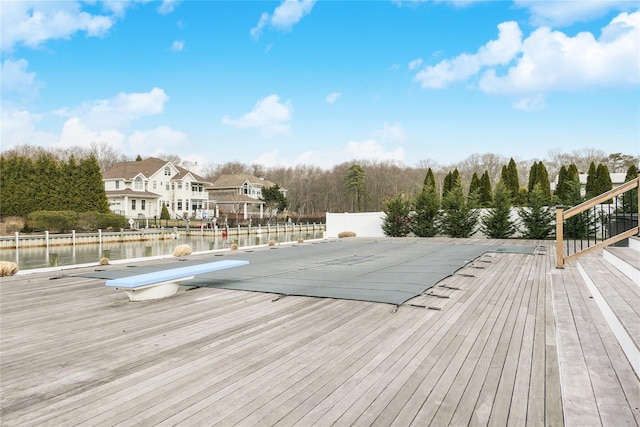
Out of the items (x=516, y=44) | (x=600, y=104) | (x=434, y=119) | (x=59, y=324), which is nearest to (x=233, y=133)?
(x=434, y=119)

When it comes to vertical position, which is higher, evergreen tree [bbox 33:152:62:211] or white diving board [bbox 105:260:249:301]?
evergreen tree [bbox 33:152:62:211]

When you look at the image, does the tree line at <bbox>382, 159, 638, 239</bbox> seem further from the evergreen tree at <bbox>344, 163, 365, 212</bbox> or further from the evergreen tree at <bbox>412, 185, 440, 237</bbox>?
the evergreen tree at <bbox>344, 163, 365, 212</bbox>

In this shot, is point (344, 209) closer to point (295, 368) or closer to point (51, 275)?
point (51, 275)

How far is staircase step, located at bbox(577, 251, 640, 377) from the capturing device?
241cm

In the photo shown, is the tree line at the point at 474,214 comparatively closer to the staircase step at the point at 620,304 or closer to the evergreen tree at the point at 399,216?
the evergreen tree at the point at 399,216

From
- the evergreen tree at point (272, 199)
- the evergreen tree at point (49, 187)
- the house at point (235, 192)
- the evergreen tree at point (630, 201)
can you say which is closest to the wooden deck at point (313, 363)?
the evergreen tree at point (630, 201)

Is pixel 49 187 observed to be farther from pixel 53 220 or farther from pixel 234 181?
pixel 234 181

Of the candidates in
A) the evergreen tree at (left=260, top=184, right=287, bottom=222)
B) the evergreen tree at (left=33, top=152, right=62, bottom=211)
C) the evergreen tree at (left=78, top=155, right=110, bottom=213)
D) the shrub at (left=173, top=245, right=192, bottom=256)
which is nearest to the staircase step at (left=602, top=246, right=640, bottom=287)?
the shrub at (left=173, top=245, right=192, bottom=256)

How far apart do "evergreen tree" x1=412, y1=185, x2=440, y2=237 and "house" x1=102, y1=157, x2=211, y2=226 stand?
2332cm

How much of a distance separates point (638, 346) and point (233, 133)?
28234 mm

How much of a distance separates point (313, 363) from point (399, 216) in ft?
45.8

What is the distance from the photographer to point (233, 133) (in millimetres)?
28562

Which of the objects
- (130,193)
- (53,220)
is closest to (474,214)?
(53,220)

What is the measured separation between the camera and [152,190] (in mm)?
36125
